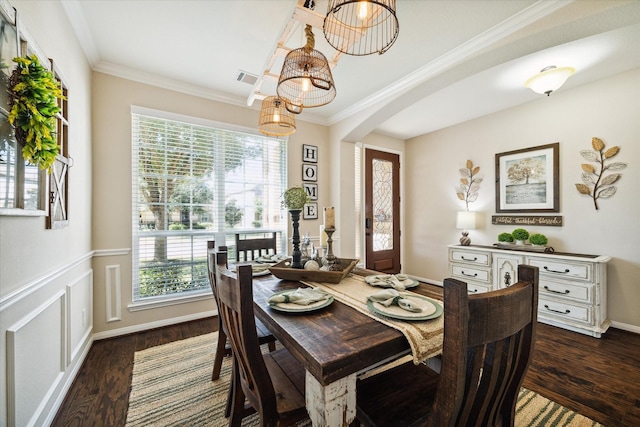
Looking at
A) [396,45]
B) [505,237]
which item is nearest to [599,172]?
[505,237]

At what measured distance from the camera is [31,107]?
111 cm

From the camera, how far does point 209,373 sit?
6.46 ft

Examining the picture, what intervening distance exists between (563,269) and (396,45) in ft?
9.12

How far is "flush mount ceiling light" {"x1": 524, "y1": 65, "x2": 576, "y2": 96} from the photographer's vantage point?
2.38 m

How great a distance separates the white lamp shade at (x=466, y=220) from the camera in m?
3.70

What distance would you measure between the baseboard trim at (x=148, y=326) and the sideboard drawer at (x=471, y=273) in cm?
321

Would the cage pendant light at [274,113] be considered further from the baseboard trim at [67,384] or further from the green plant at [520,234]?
the green plant at [520,234]

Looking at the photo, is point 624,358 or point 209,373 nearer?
point 209,373

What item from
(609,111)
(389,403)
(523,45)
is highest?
(523,45)

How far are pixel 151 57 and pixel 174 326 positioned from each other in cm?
269

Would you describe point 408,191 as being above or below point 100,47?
below

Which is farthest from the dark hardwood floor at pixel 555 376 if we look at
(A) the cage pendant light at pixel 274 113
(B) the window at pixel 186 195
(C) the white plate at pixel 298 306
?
(A) the cage pendant light at pixel 274 113

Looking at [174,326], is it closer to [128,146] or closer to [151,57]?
[128,146]

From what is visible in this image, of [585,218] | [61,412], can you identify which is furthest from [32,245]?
[585,218]
